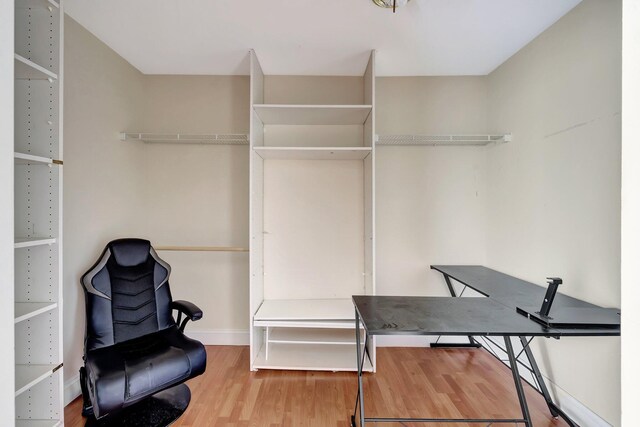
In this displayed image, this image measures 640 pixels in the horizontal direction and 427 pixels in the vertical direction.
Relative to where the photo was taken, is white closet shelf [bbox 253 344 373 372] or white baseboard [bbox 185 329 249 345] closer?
white closet shelf [bbox 253 344 373 372]

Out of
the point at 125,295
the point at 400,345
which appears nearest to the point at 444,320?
the point at 400,345

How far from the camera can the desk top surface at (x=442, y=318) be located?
1.27 meters

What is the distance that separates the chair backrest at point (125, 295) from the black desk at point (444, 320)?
144 cm

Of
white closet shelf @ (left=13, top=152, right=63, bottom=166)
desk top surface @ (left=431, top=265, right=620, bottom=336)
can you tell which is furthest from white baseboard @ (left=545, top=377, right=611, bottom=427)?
white closet shelf @ (left=13, top=152, right=63, bottom=166)

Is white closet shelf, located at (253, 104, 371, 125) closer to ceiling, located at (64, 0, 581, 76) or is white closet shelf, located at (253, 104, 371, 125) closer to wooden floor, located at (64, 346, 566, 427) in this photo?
ceiling, located at (64, 0, 581, 76)

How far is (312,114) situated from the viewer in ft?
8.09

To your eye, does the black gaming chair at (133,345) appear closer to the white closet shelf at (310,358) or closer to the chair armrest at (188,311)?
the chair armrest at (188,311)

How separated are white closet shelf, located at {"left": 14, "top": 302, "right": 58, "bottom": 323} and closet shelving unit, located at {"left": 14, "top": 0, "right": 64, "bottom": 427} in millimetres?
12

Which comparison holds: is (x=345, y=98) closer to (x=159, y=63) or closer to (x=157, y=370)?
(x=159, y=63)

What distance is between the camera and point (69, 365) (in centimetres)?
192

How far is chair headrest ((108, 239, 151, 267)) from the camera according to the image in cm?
192

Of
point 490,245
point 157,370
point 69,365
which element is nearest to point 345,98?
point 490,245

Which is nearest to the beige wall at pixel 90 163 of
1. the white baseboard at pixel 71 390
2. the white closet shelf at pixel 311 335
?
the white baseboard at pixel 71 390
